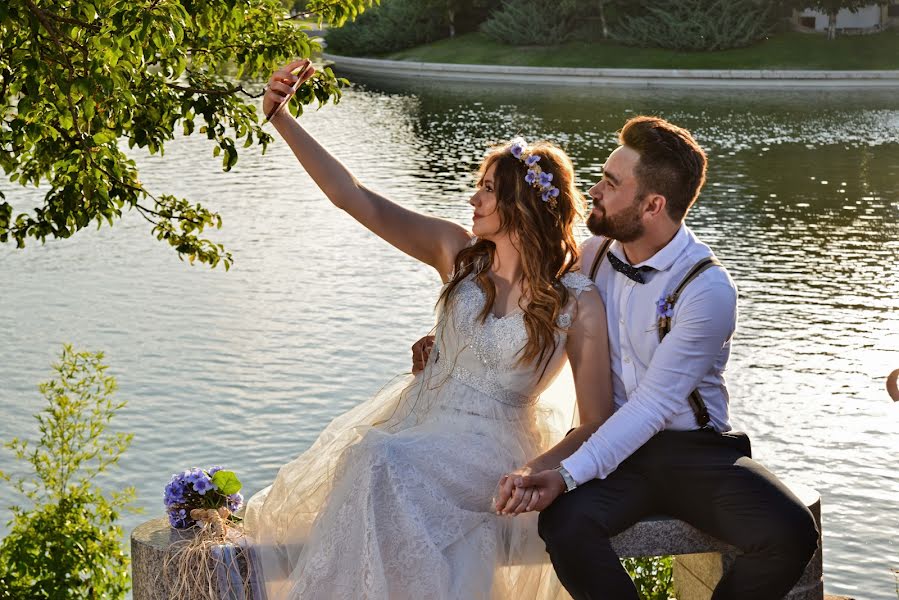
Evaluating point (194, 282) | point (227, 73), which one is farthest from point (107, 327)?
point (227, 73)

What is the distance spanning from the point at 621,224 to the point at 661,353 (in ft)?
1.54

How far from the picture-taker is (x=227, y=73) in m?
40.9

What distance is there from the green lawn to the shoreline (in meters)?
1.35

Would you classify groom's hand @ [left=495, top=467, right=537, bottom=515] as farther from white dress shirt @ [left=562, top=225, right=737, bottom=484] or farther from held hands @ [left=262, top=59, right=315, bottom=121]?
held hands @ [left=262, top=59, right=315, bottom=121]

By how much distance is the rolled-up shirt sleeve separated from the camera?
371 cm

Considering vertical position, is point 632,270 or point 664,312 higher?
point 632,270

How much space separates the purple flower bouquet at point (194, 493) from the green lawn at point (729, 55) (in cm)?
3975

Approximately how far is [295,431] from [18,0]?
598 cm

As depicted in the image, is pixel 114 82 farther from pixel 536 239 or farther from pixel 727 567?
pixel 727 567

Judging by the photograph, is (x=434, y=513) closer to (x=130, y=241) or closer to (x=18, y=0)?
(x=18, y=0)

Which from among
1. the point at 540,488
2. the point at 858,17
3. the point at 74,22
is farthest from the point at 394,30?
the point at 540,488

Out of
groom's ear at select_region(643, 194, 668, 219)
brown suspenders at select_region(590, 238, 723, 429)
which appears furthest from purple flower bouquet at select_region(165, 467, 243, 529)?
groom's ear at select_region(643, 194, 668, 219)

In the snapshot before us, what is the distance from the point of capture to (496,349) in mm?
4047

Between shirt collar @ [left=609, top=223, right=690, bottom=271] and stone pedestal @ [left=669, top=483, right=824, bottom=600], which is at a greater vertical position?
shirt collar @ [left=609, top=223, right=690, bottom=271]
